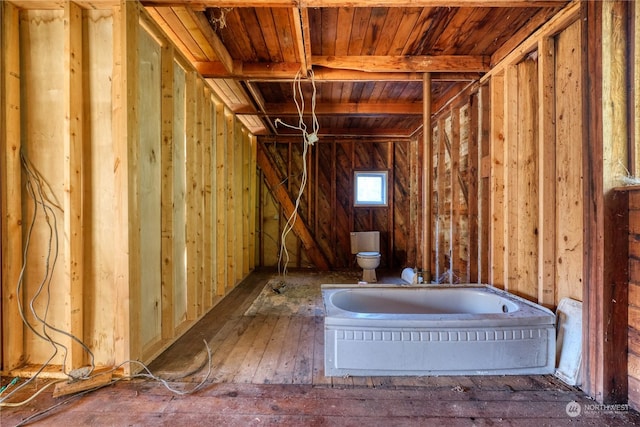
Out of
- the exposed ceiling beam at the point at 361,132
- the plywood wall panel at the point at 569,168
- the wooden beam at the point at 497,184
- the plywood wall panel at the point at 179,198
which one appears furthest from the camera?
the exposed ceiling beam at the point at 361,132

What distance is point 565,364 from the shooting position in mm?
1679

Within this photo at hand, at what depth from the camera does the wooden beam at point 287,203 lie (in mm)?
4898

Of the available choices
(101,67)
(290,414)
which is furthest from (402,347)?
(101,67)

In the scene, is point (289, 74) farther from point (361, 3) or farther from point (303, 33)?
point (361, 3)

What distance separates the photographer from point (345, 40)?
7.59 feet

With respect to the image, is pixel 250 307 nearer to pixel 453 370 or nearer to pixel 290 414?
pixel 290 414

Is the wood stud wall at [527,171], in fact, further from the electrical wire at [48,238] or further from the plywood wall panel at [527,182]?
the electrical wire at [48,238]

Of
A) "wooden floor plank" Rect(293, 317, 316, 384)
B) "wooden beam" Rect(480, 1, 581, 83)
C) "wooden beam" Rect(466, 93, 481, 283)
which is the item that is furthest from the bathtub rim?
"wooden beam" Rect(480, 1, 581, 83)

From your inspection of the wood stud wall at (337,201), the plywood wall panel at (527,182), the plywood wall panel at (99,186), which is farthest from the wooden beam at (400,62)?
the wood stud wall at (337,201)

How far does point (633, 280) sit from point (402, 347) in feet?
3.95

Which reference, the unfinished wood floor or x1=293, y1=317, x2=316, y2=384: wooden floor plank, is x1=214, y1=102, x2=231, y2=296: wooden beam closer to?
x1=293, y1=317, x2=316, y2=384: wooden floor plank

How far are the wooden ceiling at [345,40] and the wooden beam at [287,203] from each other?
1601 mm

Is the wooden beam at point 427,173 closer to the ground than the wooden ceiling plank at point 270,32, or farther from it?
closer to the ground

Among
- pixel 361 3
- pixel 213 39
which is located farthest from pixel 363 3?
pixel 213 39
